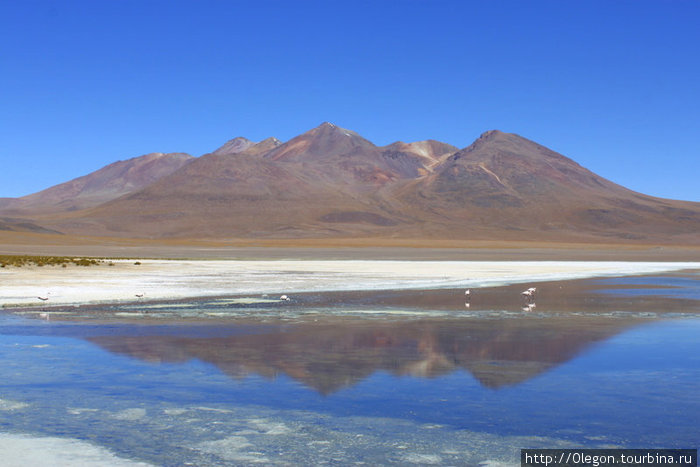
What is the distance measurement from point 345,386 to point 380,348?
10.2ft

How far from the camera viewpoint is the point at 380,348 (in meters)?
12.8

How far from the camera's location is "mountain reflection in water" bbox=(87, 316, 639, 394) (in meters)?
10.7

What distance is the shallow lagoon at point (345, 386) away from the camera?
725cm

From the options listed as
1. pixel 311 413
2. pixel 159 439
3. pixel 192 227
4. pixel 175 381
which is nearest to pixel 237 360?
pixel 175 381

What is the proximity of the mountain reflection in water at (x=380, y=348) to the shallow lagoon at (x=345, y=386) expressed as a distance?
4cm

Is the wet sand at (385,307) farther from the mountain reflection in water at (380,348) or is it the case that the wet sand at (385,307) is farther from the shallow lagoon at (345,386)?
the mountain reflection in water at (380,348)

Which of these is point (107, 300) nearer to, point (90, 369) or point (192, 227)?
point (90, 369)

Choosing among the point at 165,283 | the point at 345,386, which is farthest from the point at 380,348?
the point at 165,283

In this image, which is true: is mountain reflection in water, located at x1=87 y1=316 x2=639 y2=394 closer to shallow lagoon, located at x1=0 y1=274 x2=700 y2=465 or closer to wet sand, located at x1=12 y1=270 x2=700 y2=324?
shallow lagoon, located at x1=0 y1=274 x2=700 y2=465

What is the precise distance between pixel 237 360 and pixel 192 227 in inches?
6697

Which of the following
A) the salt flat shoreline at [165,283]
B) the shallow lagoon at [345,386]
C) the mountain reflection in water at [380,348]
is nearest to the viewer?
the shallow lagoon at [345,386]

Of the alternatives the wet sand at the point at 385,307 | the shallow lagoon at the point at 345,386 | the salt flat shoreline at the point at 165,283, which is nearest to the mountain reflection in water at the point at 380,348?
the shallow lagoon at the point at 345,386

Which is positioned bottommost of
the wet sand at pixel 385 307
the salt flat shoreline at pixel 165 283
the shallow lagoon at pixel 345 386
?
the shallow lagoon at pixel 345 386

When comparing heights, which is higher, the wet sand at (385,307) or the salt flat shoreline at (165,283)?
the salt flat shoreline at (165,283)
